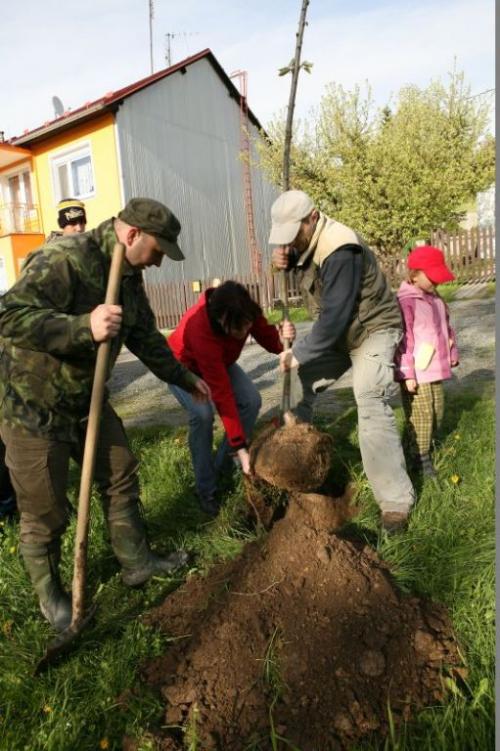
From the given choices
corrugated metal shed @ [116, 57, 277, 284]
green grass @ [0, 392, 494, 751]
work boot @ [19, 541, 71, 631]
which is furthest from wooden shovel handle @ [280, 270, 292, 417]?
corrugated metal shed @ [116, 57, 277, 284]

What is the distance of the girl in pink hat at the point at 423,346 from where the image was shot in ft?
13.0

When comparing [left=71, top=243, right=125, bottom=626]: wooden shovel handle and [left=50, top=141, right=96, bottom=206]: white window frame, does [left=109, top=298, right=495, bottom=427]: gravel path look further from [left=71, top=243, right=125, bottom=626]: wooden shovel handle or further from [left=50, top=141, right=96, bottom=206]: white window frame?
[left=50, top=141, right=96, bottom=206]: white window frame

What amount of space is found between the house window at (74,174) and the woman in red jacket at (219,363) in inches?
603

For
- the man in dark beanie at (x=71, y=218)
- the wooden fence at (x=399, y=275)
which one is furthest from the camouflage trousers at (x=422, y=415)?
the wooden fence at (x=399, y=275)

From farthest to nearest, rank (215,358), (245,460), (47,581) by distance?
(215,358)
(245,460)
(47,581)

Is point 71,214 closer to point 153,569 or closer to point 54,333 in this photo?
point 54,333

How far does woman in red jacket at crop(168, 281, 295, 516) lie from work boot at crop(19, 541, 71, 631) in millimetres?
1174

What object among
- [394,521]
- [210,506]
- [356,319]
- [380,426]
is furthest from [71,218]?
[394,521]

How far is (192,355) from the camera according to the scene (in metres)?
3.84

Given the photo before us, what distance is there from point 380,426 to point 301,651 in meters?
1.39

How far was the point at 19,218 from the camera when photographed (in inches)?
808

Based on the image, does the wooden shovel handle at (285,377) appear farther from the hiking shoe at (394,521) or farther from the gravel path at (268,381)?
the hiking shoe at (394,521)

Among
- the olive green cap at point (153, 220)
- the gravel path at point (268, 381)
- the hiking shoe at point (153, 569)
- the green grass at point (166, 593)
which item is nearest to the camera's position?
the green grass at point (166, 593)

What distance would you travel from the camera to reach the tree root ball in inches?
122
